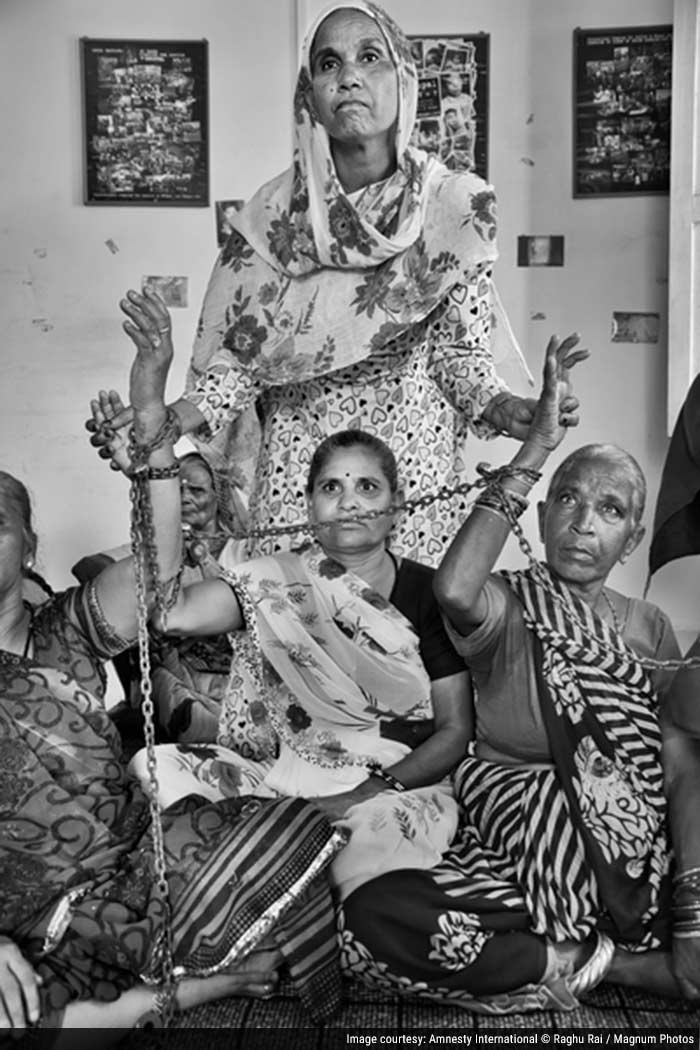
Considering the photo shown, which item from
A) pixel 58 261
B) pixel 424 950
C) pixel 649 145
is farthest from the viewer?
pixel 58 261

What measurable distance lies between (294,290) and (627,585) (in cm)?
234

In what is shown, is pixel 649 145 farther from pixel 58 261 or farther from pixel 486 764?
pixel 486 764

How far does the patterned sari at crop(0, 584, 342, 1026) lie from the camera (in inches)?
69.8

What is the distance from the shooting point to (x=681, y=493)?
221cm

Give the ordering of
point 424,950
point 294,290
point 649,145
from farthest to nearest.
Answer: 1. point 649,145
2. point 294,290
3. point 424,950

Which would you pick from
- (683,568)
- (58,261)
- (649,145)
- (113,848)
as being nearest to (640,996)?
(113,848)

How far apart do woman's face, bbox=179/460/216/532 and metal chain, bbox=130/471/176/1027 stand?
142 centimetres

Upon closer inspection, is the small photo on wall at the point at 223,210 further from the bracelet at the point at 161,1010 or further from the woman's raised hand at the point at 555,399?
the bracelet at the point at 161,1010

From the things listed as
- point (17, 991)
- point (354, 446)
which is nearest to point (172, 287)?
point (354, 446)

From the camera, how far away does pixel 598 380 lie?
4.33 meters

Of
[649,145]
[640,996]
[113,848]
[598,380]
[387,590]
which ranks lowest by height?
[640,996]

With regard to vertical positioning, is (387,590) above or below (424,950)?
above

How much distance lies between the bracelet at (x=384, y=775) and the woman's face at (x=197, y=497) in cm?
136

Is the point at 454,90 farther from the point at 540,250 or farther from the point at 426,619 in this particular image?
the point at 426,619
